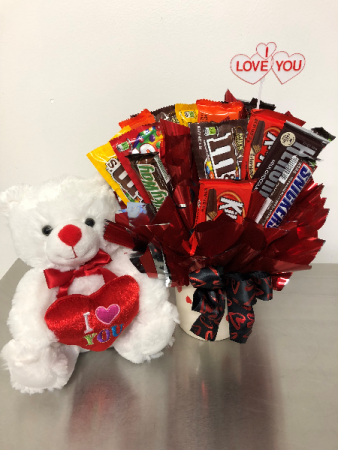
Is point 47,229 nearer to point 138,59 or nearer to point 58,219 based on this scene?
point 58,219

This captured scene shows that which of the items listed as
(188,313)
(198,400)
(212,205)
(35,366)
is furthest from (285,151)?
(35,366)

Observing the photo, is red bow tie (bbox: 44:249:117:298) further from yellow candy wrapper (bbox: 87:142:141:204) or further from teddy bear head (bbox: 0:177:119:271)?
yellow candy wrapper (bbox: 87:142:141:204)

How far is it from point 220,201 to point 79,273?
30 cm

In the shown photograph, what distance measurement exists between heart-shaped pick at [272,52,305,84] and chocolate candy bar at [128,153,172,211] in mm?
302

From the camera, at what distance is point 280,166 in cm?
57

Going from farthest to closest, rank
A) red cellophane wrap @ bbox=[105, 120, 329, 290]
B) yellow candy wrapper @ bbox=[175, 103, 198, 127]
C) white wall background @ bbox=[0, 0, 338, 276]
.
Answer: white wall background @ bbox=[0, 0, 338, 276] < yellow candy wrapper @ bbox=[175, 103, 198, 127] < red cellophane wrap @ bbox=[105, 120, 329, 290]

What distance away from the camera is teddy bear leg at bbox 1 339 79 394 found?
0.57m

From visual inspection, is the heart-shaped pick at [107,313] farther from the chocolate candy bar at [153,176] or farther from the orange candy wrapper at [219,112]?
the orange candy wrapper at [219,112]

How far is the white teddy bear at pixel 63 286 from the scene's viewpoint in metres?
0.57

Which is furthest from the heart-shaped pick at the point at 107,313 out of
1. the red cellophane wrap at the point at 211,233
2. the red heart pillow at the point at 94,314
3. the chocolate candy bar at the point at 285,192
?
the chocolate candy bar at the point at 285,192

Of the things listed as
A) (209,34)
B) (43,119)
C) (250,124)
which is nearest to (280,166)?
(250,124)

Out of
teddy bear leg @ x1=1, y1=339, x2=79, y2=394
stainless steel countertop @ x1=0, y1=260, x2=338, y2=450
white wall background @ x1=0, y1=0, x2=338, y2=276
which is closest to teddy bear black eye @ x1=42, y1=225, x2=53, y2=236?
teddy bear leg @ x1=1, y1=339, x2=79, y2=394

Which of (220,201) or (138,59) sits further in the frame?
(138,59)

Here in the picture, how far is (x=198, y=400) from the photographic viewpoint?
0.61 metres
